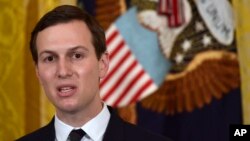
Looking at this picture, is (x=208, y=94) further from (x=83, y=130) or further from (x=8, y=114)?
(x=83, y=130)

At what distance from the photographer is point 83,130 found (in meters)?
1.26

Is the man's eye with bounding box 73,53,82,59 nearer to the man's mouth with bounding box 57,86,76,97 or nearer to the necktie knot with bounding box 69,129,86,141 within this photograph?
the man's mouth with bounding box 57,86,76,97

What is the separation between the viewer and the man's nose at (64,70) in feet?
3.95

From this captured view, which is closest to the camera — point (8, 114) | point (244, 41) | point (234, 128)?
point (8, 114)

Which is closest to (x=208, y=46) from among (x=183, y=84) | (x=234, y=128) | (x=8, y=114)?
(x=183, y=84)

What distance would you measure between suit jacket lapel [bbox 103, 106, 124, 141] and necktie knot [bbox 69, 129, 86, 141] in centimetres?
7

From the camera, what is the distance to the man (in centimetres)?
122

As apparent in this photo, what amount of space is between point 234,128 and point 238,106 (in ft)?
0.35

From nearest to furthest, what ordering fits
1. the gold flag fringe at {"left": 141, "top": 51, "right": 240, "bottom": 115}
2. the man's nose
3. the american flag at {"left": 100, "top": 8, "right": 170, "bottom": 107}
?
the man's nose, the gold flag fringe at {"left": 141, "top": 51, "right": 240, "bottom": 115}, the american flag at {"left": 100, "top": 8, "right": 170, "bottom": 107}

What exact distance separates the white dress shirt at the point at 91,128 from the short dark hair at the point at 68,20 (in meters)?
0.16

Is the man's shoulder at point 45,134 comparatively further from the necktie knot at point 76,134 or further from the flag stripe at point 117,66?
the flag stripe at point 117,66

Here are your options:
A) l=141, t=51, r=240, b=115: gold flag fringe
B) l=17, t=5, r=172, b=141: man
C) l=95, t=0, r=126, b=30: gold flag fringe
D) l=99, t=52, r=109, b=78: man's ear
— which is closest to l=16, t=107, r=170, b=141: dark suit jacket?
l=17, t=5, r=172, b=141: man

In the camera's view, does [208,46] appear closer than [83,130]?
No

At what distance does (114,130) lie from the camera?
51.2 inches
